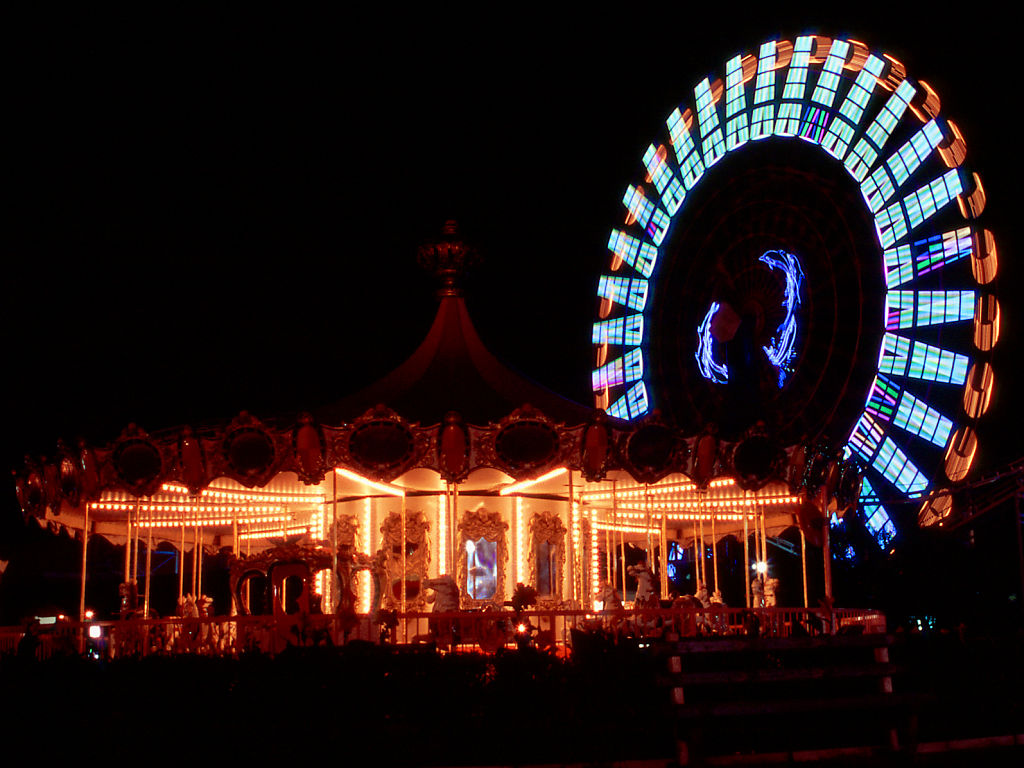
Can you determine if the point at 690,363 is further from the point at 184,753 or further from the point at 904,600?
the point at 184,753

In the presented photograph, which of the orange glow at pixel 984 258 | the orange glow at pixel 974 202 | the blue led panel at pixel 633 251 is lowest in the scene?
the orange glow at pixel 984 258

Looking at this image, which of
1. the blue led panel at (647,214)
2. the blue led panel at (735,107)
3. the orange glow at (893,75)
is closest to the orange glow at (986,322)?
the orange glow at (893,75)

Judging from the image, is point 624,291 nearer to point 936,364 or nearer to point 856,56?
point 856,56

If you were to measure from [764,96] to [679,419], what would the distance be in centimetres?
923

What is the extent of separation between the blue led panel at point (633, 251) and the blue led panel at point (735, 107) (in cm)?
442

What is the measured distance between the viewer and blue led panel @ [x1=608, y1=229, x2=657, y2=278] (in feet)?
113

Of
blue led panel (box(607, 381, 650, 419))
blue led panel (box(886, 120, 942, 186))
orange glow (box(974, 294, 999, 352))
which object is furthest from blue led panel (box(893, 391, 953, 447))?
blue led panel (box(607, 381, 650, 419))

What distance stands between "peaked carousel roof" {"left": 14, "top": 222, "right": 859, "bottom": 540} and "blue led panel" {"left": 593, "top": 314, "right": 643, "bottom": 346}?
18.1m

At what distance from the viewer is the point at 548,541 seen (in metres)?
18.4

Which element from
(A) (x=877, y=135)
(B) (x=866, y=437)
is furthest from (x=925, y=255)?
(B) (x=866, y=437)

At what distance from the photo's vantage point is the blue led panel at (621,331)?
113 feet

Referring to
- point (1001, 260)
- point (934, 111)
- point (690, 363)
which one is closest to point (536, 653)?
point (1001, 260)

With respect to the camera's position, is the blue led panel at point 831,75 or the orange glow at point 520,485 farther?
the blue led panel at point 831,75

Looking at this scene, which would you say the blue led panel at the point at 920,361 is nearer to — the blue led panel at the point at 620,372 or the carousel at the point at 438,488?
the carousel at the point at 438,488
